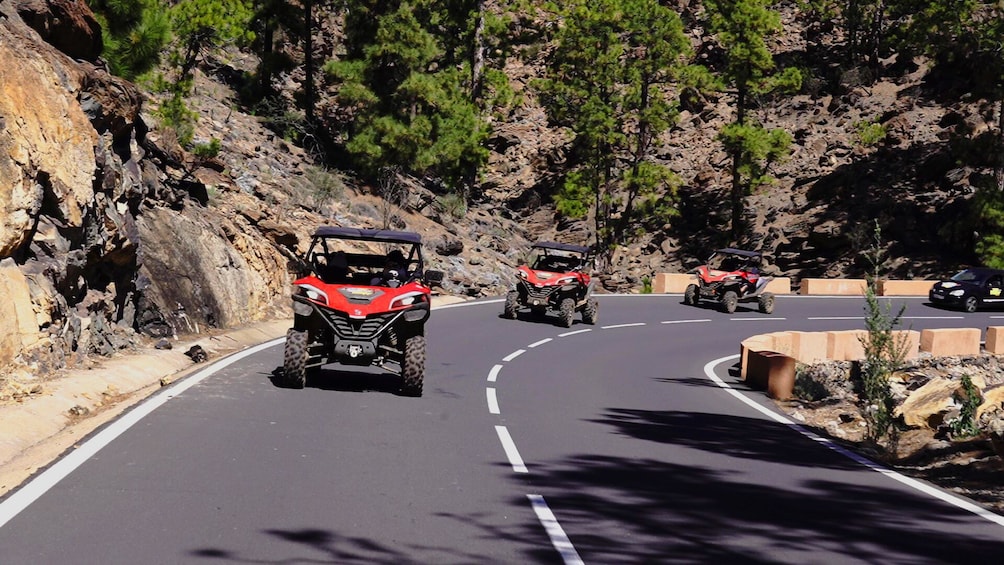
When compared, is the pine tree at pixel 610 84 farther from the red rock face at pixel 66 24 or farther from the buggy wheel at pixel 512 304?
the red rock face at pixel 66 24

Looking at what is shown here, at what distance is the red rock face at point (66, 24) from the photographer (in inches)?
622

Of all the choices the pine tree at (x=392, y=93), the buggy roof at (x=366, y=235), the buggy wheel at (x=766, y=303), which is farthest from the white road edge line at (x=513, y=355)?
the pine tree at (x=392, y=93)

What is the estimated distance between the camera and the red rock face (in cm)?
1579

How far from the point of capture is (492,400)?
1395 cm

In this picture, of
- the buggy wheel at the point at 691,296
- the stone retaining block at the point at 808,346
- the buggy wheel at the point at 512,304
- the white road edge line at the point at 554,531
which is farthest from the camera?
the buggy wheel at the point at 691,296

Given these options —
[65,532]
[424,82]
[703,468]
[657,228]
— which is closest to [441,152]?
[424,82]

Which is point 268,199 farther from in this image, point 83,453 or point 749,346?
point 83,453

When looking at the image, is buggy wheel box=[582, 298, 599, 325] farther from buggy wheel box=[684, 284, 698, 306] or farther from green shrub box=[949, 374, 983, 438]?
green shrub box=[949, 374, 983, 438]

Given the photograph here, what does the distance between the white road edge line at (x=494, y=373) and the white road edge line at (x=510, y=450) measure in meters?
5.15

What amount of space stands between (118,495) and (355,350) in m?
5.68

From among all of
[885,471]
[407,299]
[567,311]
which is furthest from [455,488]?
[567,311]

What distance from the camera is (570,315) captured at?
27.1 meters

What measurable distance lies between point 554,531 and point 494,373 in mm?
10620

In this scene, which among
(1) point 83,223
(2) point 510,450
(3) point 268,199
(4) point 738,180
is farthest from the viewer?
(4) point 738,180
